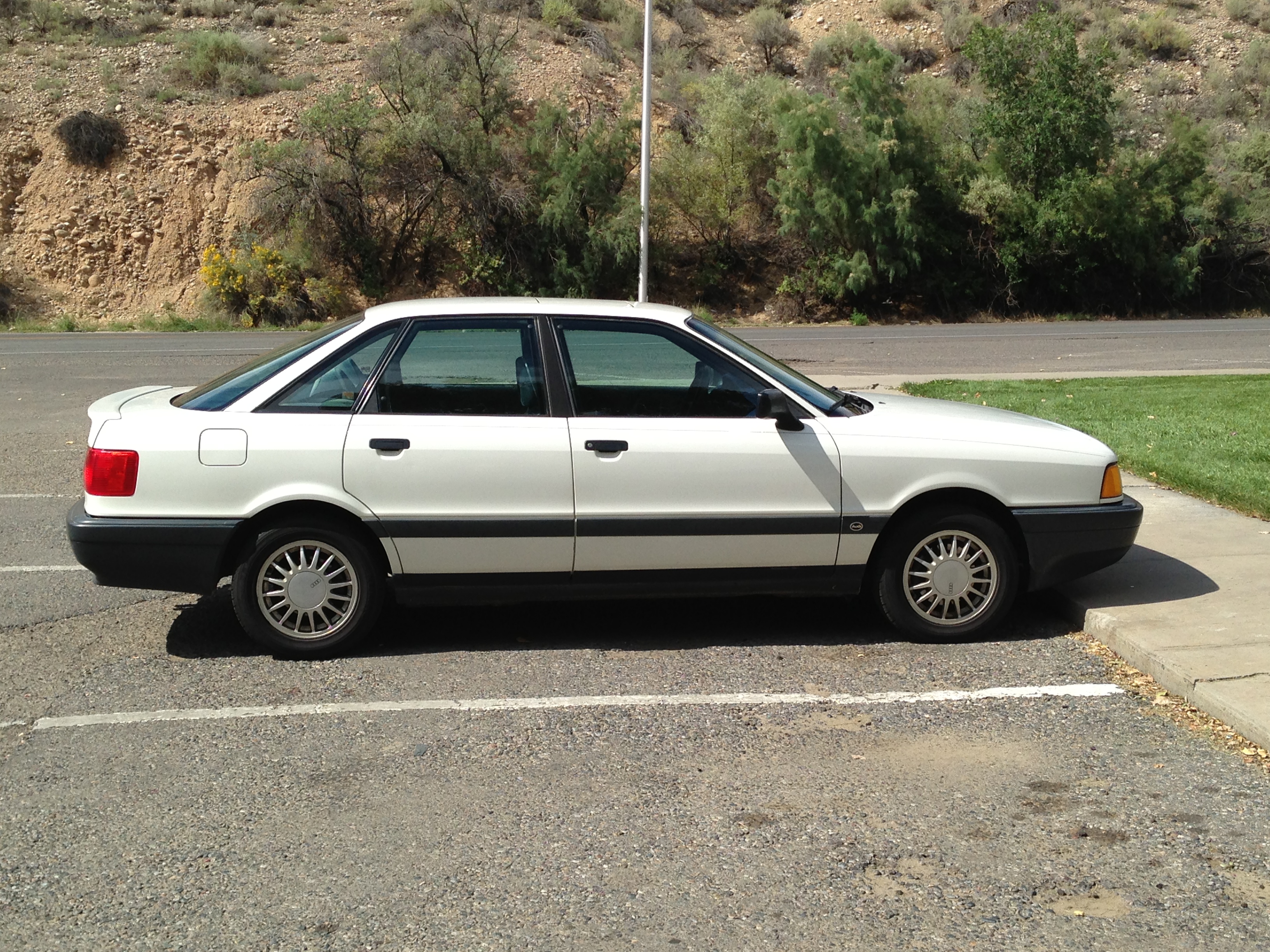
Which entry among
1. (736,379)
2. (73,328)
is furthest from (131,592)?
(73,328)

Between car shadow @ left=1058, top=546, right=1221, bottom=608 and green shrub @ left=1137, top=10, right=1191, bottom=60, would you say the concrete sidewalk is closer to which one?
car shadow @ left=1058, top=546, right=1221, bottom=608

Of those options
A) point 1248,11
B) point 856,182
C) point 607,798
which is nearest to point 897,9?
point 1248,11

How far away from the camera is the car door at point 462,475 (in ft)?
19.0

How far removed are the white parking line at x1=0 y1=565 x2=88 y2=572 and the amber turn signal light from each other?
576 centimetres

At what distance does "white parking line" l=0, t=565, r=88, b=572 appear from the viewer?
7.51 metres

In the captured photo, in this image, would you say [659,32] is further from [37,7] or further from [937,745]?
[937,745]

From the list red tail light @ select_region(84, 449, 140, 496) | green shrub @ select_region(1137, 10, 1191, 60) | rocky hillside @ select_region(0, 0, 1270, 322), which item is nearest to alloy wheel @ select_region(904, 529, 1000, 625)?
red tail light @ select_region(84, 449, 140, 496)

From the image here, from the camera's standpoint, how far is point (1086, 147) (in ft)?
113

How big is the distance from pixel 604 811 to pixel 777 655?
6.19ft

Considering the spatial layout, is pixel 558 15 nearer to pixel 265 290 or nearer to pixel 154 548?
pixel 265 290

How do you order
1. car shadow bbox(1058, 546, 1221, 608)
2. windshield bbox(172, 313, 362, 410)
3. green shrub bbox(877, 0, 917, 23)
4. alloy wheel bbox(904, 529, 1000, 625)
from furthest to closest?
green shrub bbox(877, 0, 917, 23), car shadow bbox(1058, 546, 1221, 608), alloy wheel bbox(904, 529, 1000, 625), windshield bbox(172, 313, 362, 410)

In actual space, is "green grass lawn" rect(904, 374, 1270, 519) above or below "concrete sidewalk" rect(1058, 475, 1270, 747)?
above

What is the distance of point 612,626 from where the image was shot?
6.49 metres

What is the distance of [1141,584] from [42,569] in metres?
6.36
